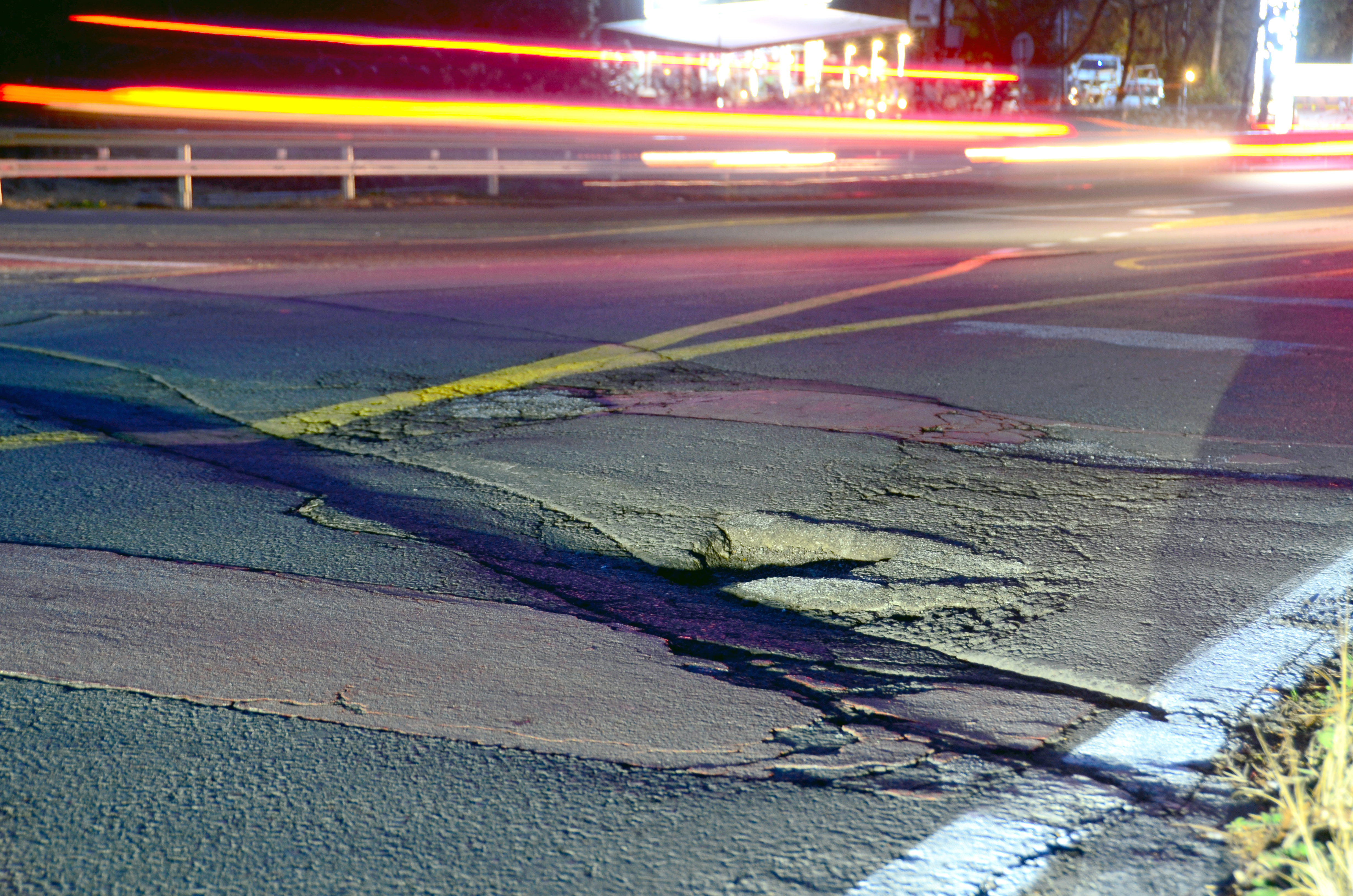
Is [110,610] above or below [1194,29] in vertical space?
below

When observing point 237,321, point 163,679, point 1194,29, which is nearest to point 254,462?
point 163,679

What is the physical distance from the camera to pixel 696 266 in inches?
487

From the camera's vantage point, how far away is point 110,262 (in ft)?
40.2

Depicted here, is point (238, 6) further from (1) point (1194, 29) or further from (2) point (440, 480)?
(1) point (1194, 29)

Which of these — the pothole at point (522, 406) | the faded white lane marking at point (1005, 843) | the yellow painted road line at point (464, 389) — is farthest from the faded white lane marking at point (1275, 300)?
the faded white lane marking at point (1005, 843)

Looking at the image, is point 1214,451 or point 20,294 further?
point 20,294

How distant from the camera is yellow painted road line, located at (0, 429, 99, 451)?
5785 millimetres

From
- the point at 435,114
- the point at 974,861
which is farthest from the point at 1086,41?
the point at 974,861

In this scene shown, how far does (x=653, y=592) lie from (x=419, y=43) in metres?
32.7

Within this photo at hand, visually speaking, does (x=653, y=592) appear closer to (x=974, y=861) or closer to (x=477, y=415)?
(x=974, y=861)

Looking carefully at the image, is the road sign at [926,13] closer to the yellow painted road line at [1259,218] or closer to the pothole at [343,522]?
the yellow painted road line at [1259,218]

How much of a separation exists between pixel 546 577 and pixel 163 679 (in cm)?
126

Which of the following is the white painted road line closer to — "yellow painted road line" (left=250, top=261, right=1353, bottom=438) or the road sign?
"yellow painted road line" (left=250, top=261, right=1353, bottom=438)

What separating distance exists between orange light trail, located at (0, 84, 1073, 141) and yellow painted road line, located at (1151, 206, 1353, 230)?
418 inches
